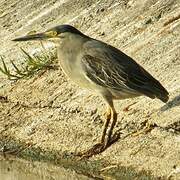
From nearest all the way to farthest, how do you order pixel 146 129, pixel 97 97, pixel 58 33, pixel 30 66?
pixel 146 129 < pixel 58 33 < pixel 97 97 < pixel 30 66

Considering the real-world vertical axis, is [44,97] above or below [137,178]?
above

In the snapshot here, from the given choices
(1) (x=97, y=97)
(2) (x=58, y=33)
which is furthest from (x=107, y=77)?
(1) (x=97, y=97)

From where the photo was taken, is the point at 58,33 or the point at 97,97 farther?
the point at 97,97

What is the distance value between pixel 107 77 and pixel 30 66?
2.39 metres

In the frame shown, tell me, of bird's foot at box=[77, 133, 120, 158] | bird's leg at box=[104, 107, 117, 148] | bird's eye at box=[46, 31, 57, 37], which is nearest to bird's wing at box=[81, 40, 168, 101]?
bird's leg at box=[104, 107, 117, 148]

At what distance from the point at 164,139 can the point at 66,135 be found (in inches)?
53.2

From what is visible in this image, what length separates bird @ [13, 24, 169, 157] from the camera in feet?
31.9

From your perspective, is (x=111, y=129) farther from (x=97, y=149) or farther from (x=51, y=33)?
(x=51, y=33)

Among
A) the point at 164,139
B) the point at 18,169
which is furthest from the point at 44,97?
the point at 164,139

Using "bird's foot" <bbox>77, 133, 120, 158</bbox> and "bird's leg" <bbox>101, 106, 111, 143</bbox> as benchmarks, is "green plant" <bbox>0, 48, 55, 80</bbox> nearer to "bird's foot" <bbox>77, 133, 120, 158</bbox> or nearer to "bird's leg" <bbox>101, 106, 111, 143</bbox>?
"bird's leg" <bbox>101, 106, 111, 143</bbox>

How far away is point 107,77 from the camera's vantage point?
9805mm

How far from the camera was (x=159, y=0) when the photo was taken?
40.8 feet

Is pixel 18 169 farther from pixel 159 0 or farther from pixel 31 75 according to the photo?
pixel 159 0

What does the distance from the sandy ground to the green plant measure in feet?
0.31
